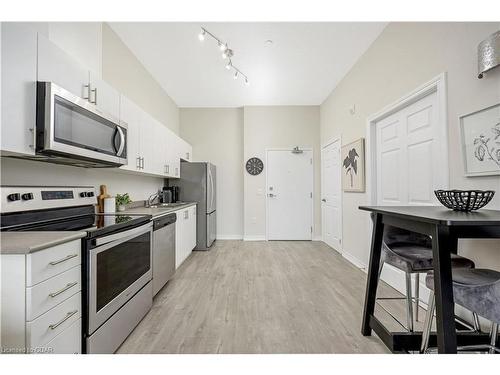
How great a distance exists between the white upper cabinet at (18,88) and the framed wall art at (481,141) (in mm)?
2790

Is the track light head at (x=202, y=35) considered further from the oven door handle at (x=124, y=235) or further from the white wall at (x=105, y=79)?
the oven door handle at (x=124, y=235)

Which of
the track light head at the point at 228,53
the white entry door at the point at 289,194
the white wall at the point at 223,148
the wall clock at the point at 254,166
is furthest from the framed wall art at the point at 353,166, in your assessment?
the white wall at the point at 223,148

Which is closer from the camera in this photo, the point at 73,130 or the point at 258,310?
the point at 73,130

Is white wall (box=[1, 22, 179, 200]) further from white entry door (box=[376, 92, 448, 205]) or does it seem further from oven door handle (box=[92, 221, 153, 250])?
white entry door (box=[376, 92, 448, 205])

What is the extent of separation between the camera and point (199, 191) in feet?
14.4

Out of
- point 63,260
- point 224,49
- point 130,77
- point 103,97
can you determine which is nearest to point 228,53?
point 224,49

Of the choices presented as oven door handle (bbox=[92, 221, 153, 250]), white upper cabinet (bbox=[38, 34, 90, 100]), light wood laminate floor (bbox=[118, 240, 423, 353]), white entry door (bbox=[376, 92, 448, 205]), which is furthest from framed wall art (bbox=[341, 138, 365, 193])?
white upper cabinet (bbox=[38, 34, 90, 100])

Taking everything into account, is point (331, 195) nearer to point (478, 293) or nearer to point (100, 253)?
point (478, 293)

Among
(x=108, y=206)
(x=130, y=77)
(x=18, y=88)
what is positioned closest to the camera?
(x=18, y=88)

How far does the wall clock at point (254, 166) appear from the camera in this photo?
5223 mm

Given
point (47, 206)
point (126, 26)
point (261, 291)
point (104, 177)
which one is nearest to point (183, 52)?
point (126, 26)

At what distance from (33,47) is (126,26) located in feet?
5.26

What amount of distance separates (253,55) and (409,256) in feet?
9.75

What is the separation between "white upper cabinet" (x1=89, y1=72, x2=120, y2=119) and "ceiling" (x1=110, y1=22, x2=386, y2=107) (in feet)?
3.38
